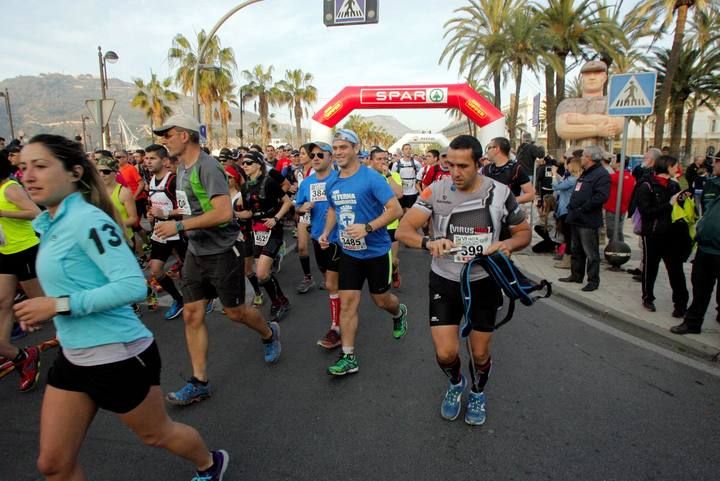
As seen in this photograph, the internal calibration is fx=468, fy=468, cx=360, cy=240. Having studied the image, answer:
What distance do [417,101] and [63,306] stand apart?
49.1ft

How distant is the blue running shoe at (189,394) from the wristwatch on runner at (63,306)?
72.3 inches

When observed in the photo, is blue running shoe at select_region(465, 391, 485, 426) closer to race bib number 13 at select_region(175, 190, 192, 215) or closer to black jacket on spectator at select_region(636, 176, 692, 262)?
race bib number 13 at select_region(175, 190, 192, 215)

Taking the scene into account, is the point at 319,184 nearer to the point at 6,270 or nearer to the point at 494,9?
the point at 6,270

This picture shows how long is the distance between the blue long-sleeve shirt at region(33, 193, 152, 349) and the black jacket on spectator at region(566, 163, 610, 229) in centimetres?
612

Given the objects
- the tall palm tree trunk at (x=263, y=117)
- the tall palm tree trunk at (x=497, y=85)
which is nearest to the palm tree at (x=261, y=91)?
the tall palm tree trunk at (x=263, y=117)

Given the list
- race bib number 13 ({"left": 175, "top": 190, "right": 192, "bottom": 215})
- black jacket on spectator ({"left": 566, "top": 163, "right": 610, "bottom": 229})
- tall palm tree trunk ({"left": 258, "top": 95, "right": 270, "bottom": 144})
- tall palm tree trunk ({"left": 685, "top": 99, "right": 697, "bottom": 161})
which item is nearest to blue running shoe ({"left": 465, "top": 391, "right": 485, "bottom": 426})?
race bib number 13 ({"left": 175, "top": 190, "right": 192, "bottom": 215})

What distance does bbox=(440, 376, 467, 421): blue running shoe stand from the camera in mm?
3311

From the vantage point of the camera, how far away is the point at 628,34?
896 inches

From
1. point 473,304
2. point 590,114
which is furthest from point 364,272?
point 590,114

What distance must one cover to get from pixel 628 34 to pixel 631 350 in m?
23.7

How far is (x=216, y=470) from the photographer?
2566 mm

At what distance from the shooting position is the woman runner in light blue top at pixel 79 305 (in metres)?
1.92

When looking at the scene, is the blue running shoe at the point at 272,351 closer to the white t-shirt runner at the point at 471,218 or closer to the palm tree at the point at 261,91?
the white t-shirt runner at the point at 471,218

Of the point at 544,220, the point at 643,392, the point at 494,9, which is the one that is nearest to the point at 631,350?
the point at 643,392
